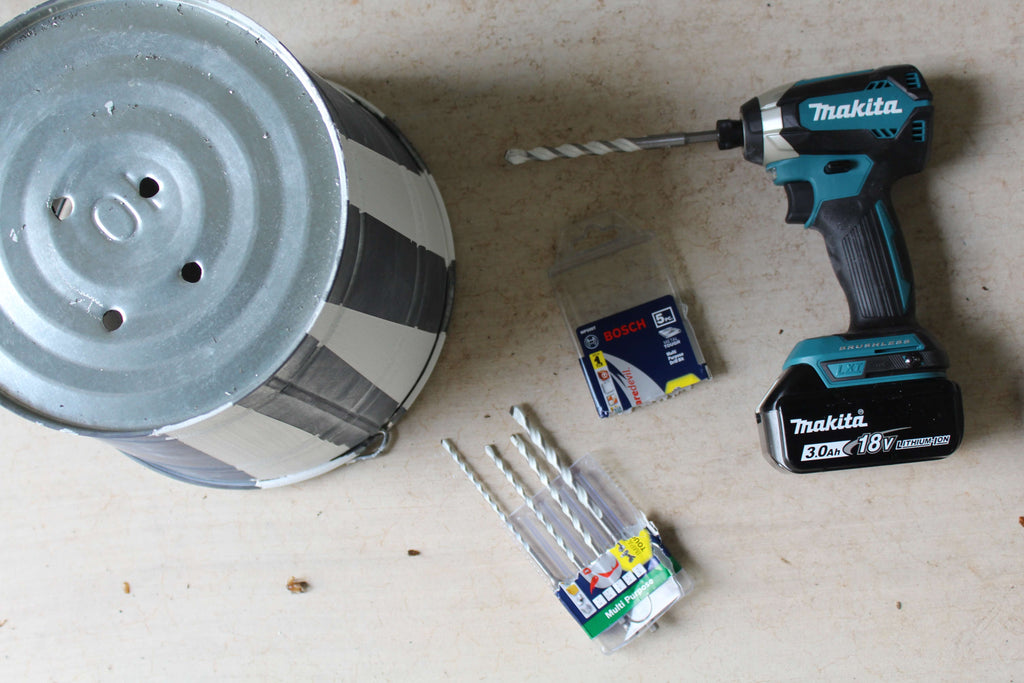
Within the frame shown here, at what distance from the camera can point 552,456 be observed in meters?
0.82

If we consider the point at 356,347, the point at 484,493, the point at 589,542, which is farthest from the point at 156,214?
the point at 589,542

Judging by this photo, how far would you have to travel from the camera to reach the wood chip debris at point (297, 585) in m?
0.85

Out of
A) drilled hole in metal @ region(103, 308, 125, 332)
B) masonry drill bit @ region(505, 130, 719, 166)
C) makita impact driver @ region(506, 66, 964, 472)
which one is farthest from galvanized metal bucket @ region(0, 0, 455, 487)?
makita impact driver @ region(506, 66, 964, 472)

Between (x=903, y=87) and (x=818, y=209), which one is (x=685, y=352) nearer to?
(x=818, y=209)

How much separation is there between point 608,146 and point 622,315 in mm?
196

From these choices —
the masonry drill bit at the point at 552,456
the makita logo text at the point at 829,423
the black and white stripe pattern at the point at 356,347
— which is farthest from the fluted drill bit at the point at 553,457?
the makita logo text at the point at 829,423

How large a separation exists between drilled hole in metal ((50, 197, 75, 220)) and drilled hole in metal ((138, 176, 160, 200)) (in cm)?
5

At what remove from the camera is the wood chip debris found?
2.80ft

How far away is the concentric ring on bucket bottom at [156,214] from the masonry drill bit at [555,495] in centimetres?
37

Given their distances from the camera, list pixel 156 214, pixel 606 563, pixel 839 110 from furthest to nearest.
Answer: pixel 606 563 < pixel 839 110 < pixel 156 214

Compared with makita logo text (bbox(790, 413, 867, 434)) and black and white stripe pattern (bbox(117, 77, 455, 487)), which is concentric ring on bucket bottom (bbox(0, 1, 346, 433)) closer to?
black and white stripe pattern (bbox(117, 77, 455, 487))

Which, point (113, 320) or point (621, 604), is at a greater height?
point (113, 320)

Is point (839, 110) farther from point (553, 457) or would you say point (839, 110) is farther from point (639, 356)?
point (553, 457)

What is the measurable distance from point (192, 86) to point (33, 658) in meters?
0.78
